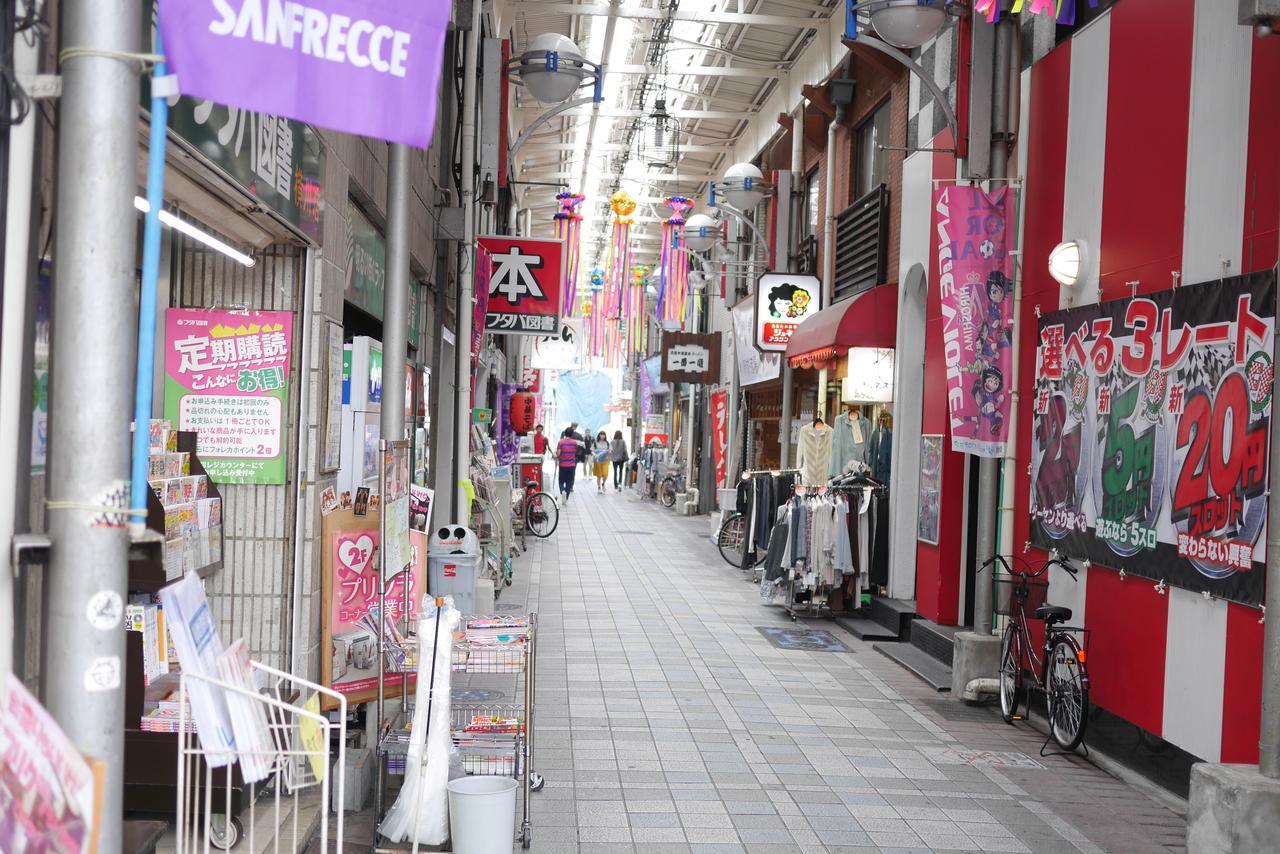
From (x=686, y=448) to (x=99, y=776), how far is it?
29.3 meters

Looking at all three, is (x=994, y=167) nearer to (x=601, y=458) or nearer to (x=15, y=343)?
(x=15, y=343)

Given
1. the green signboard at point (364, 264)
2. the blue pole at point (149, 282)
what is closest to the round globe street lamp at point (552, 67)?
the green signboard at point (364, 264)

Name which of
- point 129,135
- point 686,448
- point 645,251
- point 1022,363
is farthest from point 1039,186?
point 645,251

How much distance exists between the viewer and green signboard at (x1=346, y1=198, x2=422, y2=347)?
708cm

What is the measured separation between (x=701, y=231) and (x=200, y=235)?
1520 cm

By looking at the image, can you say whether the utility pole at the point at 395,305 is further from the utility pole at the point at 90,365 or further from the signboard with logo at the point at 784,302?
the signboard with logo at the point at 784,302

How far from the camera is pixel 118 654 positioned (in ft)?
8.12

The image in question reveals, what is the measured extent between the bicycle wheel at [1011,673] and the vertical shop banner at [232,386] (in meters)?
5.34

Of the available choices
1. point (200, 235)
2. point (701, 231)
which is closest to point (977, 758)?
point (200, 235)

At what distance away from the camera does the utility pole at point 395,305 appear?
6.38 meters

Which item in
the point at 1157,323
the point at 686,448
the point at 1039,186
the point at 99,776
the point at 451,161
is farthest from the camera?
the point at 686,448

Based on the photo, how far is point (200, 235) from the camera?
4824mm

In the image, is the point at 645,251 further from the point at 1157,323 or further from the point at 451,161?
the point at 1157,323

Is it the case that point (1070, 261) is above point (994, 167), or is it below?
below
